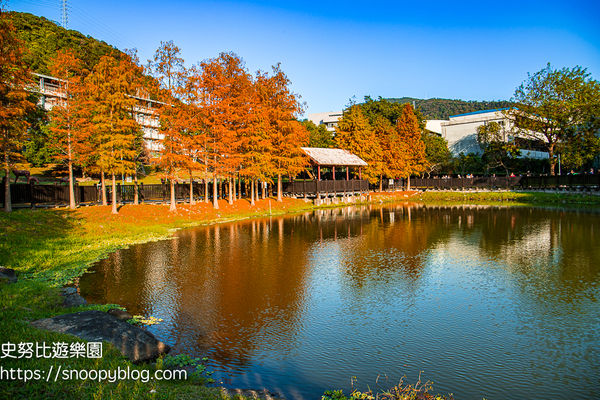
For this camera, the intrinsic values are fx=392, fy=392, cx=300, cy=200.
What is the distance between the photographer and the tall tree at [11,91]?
20719 millimetres

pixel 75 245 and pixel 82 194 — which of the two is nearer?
pixel 75 245

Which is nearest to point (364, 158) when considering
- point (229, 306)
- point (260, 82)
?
point (260, 82)

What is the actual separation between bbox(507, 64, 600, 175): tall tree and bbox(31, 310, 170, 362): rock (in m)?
56.7

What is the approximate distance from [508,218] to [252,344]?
1185 inches

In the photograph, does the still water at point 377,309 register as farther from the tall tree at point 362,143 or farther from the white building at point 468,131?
the white building at point 468,131

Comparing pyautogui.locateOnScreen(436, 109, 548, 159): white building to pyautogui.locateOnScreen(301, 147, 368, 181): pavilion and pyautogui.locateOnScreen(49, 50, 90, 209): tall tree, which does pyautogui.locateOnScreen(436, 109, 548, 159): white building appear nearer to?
pyautogui.locateOnScreen(301, 147, 368, 181): pavilion

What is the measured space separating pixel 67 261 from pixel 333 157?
37.6 metres

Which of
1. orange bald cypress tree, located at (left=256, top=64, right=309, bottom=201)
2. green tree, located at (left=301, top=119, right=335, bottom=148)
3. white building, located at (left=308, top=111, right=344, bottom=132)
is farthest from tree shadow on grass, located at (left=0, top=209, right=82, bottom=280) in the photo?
white building, located at (left=308, top=111, right=344, bottom=132)

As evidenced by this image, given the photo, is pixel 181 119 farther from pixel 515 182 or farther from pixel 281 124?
pixel 515 182

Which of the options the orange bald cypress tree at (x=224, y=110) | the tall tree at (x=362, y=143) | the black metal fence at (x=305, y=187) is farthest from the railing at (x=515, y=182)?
the orange bald cypress tree at (x=224, y=110)

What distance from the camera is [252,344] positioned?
8938 mm

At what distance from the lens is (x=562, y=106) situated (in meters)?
50.0

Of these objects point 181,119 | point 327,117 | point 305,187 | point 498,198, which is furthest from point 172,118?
point 327,117

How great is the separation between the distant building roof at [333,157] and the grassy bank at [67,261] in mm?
10043
